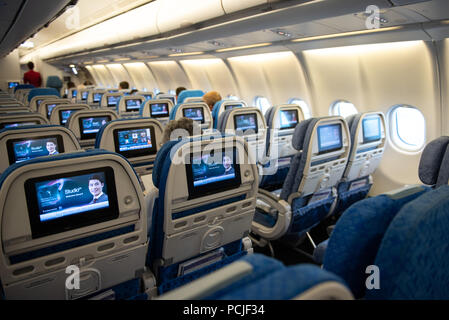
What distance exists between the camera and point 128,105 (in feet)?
26.1

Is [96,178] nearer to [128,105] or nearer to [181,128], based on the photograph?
[181,128]

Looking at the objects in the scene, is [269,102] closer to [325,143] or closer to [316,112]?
[316,112]

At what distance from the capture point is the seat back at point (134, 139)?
3.66 metres

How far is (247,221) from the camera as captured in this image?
2.52 metres

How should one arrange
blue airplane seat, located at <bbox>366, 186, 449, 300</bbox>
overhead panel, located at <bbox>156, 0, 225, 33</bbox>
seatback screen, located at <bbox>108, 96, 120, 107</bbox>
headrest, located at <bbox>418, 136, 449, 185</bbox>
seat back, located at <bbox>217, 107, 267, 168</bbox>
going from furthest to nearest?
seatback screen, located at <bbox>108, 96, 120, 107</bbox>, overhead panel, located at <bbox>156, 0, 225, 33</bbox>, seat back, located at <bbox>217, 107, 267, 168</bbox>, headrest, located at <bbox>418, 136, 449, 185</bbox>, blue airplane seat, located at <bbox>366, 186, 449, 300</bbox>

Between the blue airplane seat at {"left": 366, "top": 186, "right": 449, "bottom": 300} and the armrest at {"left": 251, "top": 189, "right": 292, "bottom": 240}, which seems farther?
the armrest at {"left": 251, "top": 189, "right": 292, "bottom": 240}

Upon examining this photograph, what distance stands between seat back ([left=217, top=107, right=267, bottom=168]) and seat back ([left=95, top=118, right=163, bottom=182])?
1.13 meters

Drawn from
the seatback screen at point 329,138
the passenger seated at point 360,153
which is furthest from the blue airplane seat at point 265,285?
the passenger seated at point 360,153

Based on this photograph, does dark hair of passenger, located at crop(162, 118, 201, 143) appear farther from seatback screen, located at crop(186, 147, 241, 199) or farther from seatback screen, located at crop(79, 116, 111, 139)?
seatback screen, located at crop(79, 116, 111, 139)

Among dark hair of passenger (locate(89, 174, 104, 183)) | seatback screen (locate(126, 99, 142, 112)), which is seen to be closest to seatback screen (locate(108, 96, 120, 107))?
seatback screen (locate(126, 99, 142, 112))

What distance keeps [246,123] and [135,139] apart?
1.71 metres

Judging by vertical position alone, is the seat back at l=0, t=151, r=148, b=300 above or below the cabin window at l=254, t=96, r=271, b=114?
below

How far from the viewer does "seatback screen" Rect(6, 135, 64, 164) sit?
121 inches

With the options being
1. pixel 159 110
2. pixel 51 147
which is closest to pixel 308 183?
pixel 51 147
